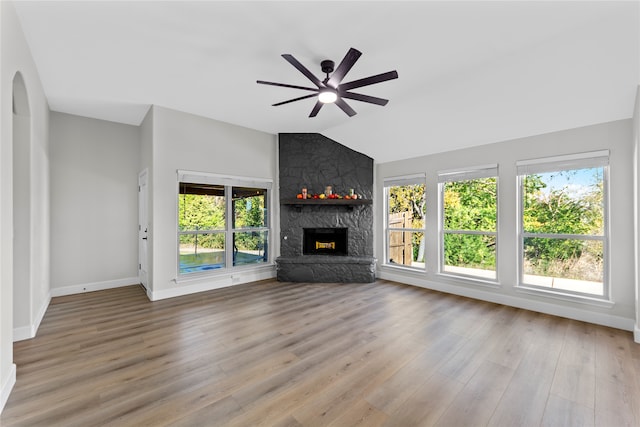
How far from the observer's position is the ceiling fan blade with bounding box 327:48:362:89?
2.31 metres

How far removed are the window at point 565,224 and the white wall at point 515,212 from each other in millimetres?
111

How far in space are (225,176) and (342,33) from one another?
130 inches

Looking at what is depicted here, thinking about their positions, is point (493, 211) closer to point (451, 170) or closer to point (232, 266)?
point (451, 170)

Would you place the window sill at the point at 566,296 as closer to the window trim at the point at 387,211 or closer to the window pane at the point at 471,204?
the window pane at the point at 471,204

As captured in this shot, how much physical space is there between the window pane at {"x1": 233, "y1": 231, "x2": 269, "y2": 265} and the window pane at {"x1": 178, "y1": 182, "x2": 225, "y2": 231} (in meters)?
0.44

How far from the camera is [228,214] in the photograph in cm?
517

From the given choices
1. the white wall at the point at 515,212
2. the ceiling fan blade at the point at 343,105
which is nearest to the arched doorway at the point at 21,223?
the ceiling fan blade at the point at 343,105

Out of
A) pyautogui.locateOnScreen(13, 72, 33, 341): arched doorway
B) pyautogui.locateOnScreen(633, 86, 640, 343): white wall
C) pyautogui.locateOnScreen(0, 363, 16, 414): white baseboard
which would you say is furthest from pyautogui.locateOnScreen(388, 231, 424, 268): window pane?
pyautogui.locateOnScreen(13, 72, 33, 341): arched doorway

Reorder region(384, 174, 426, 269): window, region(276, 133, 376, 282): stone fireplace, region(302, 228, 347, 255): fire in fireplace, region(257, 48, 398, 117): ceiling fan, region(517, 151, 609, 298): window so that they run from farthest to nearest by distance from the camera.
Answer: region(302, 228, 347, 255): fire in fireplace
region(276, 133, 376, 282): stone fireplace
region(384, 174, 426, 269): window
region(517, 151, 609, 298): window
region(257, 48, 398, 117): ceiling fan

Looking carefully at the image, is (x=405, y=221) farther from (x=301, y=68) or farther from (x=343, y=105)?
(x=301, y=68)

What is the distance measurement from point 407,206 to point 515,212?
183cm

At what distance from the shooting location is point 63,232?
4562 mm

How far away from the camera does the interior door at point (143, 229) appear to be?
4.74 m

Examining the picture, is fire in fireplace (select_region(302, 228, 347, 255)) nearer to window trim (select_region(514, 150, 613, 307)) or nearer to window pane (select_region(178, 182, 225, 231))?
window pane (select_region(178, 182, 225, 231))
